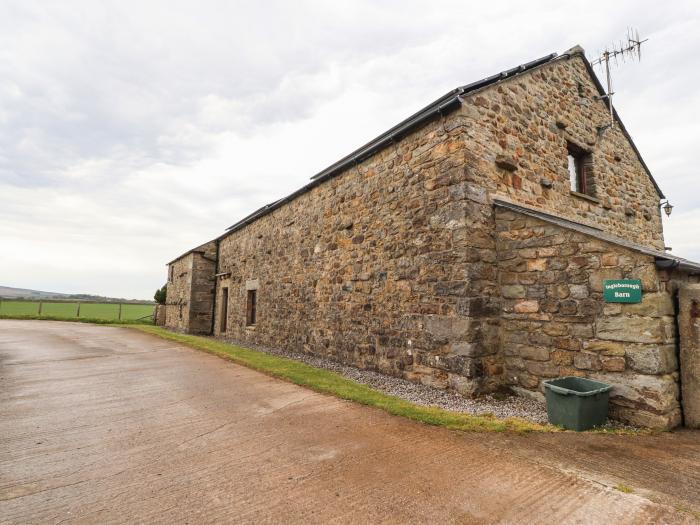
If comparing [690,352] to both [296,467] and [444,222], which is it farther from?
[296,467]

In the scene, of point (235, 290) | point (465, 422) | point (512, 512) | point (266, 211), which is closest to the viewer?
point (512, 512)

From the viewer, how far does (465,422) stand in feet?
13.4

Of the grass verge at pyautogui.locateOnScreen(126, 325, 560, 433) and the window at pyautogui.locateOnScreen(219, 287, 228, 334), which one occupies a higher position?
the window at pyautogui.locateOnScreen(219, 287, 228, 334)

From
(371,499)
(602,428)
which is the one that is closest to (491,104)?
(602,428)

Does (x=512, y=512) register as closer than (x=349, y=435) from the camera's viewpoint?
Yes

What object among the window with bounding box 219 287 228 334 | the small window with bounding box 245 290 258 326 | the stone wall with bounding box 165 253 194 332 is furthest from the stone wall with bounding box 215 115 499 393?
the stone wall with bounding box 165 253 194 332

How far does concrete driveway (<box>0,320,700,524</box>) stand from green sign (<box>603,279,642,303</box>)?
1567 mm

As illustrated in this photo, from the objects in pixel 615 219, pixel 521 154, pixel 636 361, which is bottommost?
pixel 636 361

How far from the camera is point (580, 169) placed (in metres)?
8.47

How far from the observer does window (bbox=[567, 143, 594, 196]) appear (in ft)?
27.1

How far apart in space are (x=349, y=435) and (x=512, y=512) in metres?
1.75

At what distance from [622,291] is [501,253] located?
68.3 inches

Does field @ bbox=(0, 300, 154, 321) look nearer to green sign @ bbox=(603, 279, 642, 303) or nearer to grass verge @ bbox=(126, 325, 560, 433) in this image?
grass verge @ bbox=(126, 325, 560, 433)

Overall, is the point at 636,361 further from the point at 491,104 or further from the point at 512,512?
the point at 491,104
